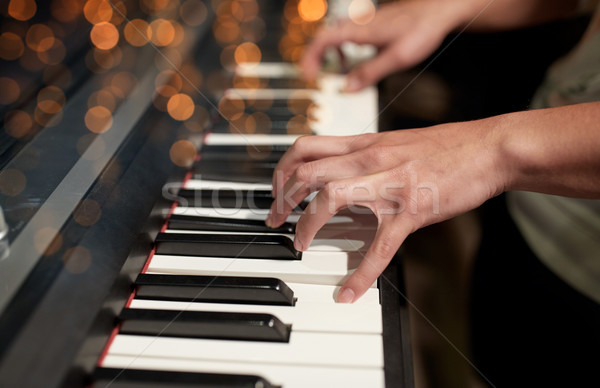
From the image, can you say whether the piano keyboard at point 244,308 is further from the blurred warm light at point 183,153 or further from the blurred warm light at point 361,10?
the blurred warm light at point 361,10

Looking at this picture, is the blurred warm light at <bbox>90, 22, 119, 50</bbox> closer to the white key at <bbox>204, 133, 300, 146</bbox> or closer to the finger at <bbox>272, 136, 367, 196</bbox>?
the white key at <bbox>204, 133, 300, 146</bbox>

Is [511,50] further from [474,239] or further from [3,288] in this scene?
[3,288]

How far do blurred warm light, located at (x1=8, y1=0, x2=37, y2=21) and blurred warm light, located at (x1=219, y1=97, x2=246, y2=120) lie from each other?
436mm

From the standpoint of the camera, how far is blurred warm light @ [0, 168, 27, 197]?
2.38 ft

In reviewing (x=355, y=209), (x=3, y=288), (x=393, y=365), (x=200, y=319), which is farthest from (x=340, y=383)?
(x=3, y=288)

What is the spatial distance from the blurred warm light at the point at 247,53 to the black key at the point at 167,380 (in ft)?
3.10

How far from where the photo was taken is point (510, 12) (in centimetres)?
130

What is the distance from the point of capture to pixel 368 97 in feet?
4.00

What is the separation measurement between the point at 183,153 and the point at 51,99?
10.6 inches

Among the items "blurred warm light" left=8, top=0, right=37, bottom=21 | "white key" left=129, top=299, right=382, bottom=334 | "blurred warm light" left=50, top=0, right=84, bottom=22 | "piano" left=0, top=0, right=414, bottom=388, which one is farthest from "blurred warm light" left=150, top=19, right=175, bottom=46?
"white key" left=129, top=299, right=382, bottom=334

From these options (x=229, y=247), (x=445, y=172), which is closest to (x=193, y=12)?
(x=229, y=247)

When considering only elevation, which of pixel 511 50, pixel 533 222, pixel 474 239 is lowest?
pixel 533 222

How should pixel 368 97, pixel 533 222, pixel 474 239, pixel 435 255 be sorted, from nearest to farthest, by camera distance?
pixel 533 222 → pixel 368 97 → pixel 474 239 → pixel 435 255

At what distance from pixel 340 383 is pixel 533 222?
0.64m
